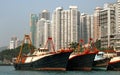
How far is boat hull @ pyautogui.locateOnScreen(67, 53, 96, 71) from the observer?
3733 inches

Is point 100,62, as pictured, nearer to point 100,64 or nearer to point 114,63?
point 100,64

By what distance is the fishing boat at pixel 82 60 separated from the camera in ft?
311

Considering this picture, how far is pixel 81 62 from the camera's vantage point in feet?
315

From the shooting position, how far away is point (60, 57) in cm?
8775

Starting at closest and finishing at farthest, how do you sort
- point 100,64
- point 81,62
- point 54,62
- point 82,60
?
point 54,62 < point 82,60 < point 81,62 < point 100,64

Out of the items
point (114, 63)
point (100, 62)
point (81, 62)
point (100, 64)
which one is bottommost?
point (100, 64)

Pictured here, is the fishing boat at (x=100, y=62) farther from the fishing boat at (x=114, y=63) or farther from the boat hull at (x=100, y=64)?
the fishing boat at (x=114, y=63)

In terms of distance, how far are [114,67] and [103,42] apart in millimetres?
89773

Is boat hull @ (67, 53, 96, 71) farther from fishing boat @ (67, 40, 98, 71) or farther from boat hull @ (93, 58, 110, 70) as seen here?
boat hull @ (93, 58, 110, 70)

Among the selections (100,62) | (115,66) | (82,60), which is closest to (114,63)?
(115,66)

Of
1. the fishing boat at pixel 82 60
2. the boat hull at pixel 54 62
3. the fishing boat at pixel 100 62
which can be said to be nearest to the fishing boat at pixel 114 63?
the fishing boat at pixel 82 60

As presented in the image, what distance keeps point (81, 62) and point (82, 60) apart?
3.04 feet

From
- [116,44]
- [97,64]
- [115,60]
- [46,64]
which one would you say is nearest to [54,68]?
[46,64]

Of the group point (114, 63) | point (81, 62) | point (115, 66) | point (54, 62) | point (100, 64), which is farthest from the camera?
point (100, 64)
